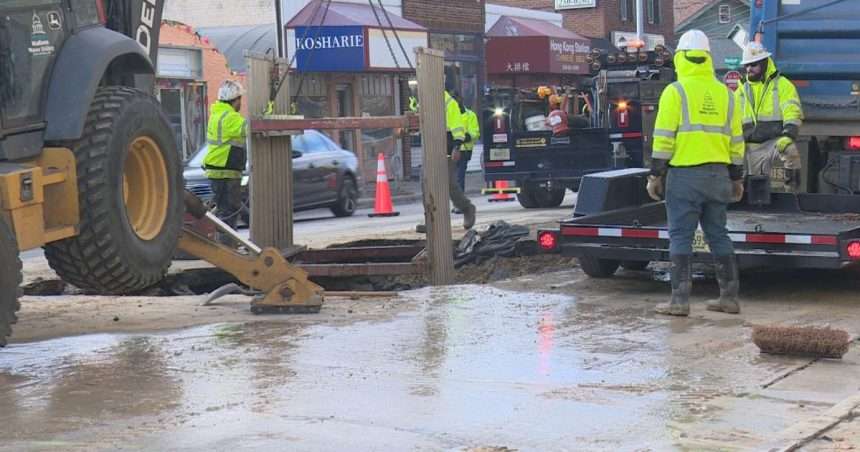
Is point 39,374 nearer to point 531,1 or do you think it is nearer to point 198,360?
point 198,360

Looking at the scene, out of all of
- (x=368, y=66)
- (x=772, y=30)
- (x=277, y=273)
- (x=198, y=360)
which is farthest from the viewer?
(x=368, y=66)

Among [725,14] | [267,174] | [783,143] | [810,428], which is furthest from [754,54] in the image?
[725,14]

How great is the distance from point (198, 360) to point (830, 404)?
137 inches

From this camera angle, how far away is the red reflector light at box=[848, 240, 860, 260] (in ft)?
30.9

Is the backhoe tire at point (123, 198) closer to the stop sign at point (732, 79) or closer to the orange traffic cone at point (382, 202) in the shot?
the stop sign at point (732, 79)

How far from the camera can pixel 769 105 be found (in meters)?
11.4

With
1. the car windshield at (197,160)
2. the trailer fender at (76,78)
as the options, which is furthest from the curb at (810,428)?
the car windshield at (197,160)

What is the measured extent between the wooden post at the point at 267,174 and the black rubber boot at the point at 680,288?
430cm

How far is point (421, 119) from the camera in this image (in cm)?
1134

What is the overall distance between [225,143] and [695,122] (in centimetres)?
588

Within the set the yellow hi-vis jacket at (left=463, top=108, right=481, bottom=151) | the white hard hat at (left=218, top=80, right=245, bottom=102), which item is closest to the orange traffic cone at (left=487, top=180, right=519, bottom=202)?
the yellow hi-vis jacket at (left=463, top=108, right=481, bottom=151)

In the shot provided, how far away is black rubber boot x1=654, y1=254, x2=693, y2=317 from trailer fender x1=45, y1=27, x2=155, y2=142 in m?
3.95

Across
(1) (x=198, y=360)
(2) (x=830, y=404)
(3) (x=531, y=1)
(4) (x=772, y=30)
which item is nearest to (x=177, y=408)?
(1) (x=198, y=360)

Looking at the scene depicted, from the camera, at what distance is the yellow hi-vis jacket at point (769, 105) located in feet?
36.8
